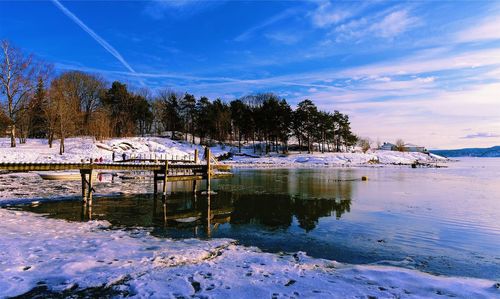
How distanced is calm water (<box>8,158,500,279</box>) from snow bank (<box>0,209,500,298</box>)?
4.61ft

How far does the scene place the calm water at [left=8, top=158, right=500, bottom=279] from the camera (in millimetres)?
10812

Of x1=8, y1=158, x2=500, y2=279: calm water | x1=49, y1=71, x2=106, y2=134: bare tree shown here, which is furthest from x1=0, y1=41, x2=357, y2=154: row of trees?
x1=8, y1=158, x2=500, y2=279: calm water

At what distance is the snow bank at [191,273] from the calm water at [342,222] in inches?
55.3

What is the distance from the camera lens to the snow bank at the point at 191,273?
7.31 meters

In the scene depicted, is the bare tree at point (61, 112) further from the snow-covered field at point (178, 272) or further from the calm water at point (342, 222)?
the snow-covered field at point (178, 272)

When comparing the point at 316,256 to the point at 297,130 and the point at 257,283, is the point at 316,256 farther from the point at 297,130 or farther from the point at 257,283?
the point at 297,130

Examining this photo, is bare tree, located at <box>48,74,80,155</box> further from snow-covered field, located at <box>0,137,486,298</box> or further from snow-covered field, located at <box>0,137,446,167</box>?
snow-covered field, located at <box>0,137,486,298</box>

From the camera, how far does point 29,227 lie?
12.9 metres

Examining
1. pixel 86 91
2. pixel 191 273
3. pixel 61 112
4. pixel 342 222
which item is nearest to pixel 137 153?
pixel 61 112

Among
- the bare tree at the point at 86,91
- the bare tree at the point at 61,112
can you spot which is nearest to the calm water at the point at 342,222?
the bare tree at the point at 61,112

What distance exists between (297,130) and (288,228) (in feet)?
243

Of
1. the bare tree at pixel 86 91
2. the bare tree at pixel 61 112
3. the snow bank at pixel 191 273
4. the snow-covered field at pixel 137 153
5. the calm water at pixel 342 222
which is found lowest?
the calm water at pixel 342 222

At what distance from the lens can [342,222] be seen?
1580 centimetres

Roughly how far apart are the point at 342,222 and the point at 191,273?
31.0 feet
